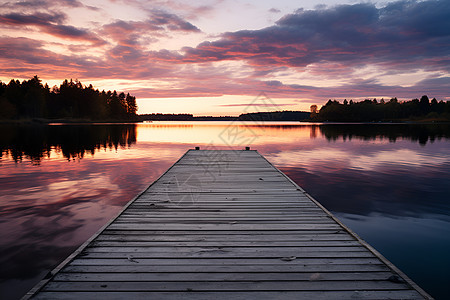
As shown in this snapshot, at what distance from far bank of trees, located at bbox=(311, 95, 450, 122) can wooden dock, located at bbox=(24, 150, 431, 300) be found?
183 meters

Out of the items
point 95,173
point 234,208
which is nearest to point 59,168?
point 95,173

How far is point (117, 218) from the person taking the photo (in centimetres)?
552

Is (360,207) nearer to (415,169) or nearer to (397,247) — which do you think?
(397,247)

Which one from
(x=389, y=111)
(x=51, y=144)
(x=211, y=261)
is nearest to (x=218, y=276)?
(x=211, y=261)

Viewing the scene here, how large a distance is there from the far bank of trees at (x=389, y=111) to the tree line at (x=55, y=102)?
137m

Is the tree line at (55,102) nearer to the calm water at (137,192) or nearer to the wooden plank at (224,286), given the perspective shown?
the calm water at (137,192)

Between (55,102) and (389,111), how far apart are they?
188 metres

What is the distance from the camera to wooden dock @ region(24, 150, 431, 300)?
3.18 m

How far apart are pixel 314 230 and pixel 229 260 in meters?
1.97

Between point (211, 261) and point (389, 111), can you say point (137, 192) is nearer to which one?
point (211, 261)

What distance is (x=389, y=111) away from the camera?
170 m

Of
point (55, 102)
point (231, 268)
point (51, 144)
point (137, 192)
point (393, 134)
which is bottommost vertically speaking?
point (137, 192)

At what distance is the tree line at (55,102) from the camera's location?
91.3 meters

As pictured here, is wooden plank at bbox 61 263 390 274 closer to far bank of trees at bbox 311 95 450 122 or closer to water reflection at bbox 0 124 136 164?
water reflection at bbox 0 124 136 164
